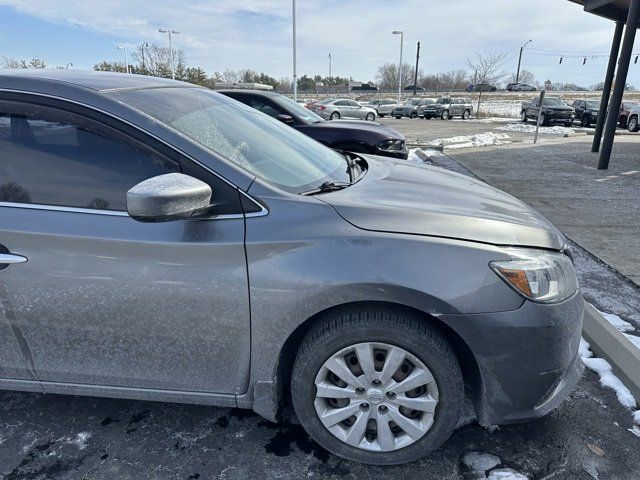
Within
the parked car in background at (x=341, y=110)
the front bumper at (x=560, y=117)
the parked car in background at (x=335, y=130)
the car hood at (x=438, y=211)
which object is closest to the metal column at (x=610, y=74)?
the parked car in background at (x=335, y=130)

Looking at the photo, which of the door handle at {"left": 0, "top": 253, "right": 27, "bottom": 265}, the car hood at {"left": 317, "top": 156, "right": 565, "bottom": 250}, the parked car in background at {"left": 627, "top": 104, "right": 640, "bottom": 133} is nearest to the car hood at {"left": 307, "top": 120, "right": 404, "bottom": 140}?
the car hood at {"left": 317, "top": 156, "right": 565, "bottom": 250}

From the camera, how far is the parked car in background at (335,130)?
7.11 meters

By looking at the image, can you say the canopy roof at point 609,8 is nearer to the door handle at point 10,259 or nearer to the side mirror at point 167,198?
the side mirror at point 167,198

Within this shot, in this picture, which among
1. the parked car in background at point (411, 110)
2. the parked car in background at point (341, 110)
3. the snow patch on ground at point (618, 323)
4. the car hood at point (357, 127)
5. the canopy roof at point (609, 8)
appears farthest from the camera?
the parked car in background at point (411, 110)

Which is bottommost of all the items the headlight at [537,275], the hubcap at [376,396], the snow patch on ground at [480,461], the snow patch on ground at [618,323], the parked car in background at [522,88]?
the snow patch on ground at [480,461]

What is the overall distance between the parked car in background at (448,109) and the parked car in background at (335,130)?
27.4 metres

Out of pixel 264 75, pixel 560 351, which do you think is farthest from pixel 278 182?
pixel 264 75

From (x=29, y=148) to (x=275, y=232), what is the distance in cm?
120

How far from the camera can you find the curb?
2.67m

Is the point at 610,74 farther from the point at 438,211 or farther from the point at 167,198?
the point at 167,198

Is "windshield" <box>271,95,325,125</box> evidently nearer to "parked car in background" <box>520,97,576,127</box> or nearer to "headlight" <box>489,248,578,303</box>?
"headlight" <box>489,248,578,303</box>

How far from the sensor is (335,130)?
282 inches

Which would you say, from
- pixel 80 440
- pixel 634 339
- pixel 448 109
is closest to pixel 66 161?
pixel 80 440

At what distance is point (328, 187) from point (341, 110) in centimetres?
2753
